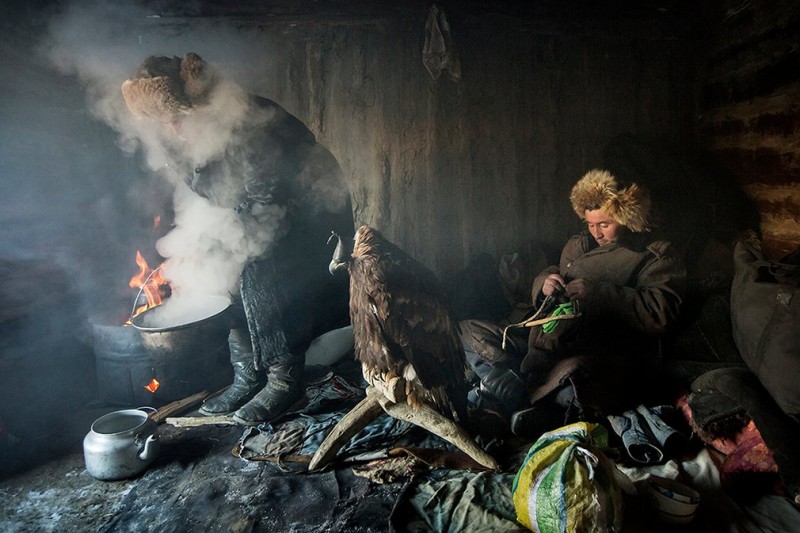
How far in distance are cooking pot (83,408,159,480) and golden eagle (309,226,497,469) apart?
1.08 meters

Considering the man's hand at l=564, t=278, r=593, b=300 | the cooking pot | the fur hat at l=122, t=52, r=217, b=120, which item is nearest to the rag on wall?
the fur hat at l=122, t=52, r=217, b=120

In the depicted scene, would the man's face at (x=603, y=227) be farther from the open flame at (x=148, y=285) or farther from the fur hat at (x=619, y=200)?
the open flame at (x=148, y=285)

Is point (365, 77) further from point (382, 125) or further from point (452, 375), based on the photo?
point (452, 375)

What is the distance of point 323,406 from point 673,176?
3673 mm

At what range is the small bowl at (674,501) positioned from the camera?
2229mm

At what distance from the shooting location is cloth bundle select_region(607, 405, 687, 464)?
2.70 metres

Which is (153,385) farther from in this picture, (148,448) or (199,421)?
(148,448)

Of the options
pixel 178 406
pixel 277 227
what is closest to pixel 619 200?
pixel 277 227

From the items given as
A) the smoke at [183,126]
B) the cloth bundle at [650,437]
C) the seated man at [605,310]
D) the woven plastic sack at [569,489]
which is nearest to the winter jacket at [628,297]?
the seated man at [605,310]

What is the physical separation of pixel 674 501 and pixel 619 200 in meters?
1.89

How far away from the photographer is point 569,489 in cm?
202

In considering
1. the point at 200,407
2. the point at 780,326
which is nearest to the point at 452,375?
the point at 780,326

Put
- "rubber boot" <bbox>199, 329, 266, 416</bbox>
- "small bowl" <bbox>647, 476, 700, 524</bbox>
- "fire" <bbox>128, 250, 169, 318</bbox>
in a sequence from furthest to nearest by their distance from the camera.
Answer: "fire" <bbox>128, 250, 169, 318</bbox> < "rubber boot" <bbox>199, 329, 266, 416</bbox> < "small bowl" <bbox>647, 476, 700, 524</bbox>

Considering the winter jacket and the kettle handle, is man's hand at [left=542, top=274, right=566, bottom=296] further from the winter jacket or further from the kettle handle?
the kettle handle
